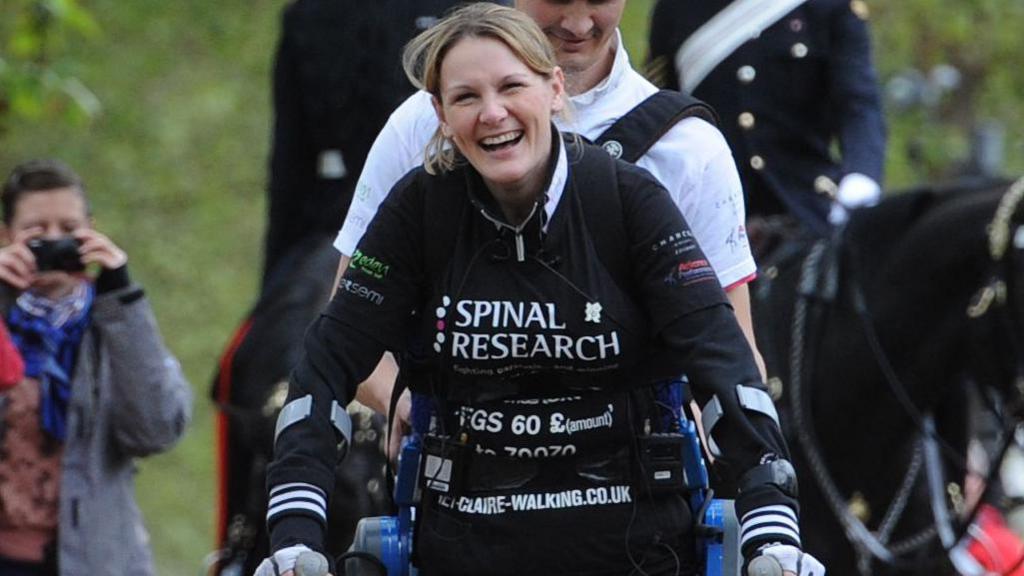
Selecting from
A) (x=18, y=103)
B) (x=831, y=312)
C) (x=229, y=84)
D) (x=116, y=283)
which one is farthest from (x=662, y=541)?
(x=229, y=84)

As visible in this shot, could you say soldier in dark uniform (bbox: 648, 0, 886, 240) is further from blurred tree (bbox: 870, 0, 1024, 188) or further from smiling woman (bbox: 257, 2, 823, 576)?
blurred tree (bbox: 870, 0, 1024, 188)

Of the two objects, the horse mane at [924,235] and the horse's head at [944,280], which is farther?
the horse mane at [924,235]

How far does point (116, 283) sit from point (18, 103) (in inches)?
95.8

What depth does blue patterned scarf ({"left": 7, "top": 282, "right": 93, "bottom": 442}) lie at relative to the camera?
8336 millimetres

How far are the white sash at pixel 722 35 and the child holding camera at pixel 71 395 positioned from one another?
2365 millimetres

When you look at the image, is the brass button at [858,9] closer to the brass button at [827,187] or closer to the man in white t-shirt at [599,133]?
the brass button at [827,187]

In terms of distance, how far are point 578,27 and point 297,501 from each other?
134cm

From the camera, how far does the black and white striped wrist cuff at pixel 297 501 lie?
552 cm

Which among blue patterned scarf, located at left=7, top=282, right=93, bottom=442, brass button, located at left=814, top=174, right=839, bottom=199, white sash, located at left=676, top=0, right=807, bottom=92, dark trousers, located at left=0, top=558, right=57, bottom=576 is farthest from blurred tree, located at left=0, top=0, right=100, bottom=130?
brass button, located at left=814, top=174, right=839, bottom=199

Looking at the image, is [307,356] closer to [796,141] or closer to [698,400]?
[698,400]

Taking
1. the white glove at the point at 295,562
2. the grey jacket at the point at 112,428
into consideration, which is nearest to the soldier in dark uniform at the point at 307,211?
the grey jacket at the point at 112,428

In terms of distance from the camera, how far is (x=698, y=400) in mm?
5574

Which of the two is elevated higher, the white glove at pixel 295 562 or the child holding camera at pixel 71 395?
the white glove at pixel 295 562

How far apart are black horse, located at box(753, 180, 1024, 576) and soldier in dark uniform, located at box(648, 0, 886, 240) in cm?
45
